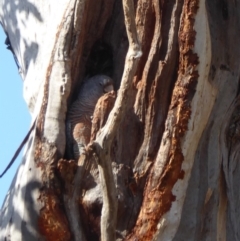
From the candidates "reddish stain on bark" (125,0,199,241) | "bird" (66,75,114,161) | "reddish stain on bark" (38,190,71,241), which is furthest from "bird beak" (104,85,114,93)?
"reddish stain on bark" (38,190,71,241)

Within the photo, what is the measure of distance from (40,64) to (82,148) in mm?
358

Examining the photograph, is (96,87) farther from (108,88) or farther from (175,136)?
(175,136)

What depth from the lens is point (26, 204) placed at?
6.30ft

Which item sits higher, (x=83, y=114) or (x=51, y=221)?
(x=83, y=114)

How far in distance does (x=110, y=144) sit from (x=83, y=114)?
0.32 metres

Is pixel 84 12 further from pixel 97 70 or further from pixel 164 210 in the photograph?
pixel 164 210

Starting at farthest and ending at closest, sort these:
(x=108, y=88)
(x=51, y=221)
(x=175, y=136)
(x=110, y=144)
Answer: (x=108, y=88) < (x=175, y=136) < (x=51, y=221) < (x=110, y=144)

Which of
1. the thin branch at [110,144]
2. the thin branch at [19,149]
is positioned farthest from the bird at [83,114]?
the thin branch at [110,144]

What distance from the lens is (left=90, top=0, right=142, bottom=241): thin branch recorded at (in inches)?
68.3

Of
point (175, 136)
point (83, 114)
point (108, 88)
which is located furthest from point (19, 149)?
point (175, 136)

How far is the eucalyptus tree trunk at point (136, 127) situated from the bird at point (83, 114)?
0.03m

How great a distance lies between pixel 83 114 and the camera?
2.07 m

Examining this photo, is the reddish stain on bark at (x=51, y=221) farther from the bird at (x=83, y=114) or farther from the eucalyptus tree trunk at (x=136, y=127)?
the bird at (x=83, y=114)

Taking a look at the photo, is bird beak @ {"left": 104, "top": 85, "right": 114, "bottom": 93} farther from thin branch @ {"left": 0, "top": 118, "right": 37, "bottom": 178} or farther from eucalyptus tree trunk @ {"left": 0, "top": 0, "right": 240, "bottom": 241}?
thin branch @ {"left": 0, "top": 118, "right": 37, "bottom": 178}
